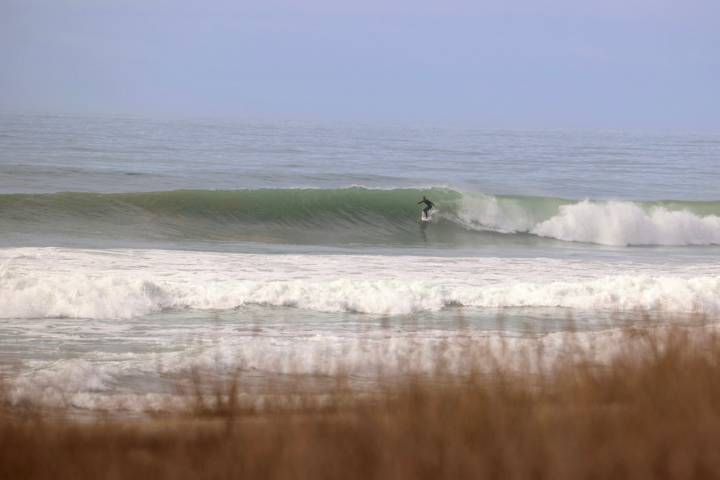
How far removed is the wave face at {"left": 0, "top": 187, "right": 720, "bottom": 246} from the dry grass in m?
18.8

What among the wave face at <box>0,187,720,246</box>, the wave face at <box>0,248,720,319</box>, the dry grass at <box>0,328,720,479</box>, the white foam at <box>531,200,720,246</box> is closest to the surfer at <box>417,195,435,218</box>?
the wave face at <box>0,187,720,246</box>

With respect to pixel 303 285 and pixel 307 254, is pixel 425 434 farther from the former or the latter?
pixel 307 254

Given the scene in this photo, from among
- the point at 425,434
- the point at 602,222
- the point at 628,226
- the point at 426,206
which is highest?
the point at 426,206

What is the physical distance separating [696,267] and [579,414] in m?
17.1

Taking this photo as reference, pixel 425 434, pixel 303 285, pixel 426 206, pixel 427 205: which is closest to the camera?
pixel 425 434

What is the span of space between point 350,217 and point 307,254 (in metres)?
7.84

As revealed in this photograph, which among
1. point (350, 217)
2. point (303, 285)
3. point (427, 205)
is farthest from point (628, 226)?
point (303, 285)

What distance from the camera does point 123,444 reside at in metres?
3.51

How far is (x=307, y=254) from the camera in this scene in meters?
19.9

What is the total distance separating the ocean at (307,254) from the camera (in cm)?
900

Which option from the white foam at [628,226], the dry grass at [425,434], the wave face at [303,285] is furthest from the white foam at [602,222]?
the dry grass at [425,434]

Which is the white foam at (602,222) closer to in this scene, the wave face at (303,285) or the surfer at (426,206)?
the surfer at (426,206)

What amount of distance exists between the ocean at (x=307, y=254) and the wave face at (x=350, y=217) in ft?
0.32

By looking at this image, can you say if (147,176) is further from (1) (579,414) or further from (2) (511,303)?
(1) (579,414)
